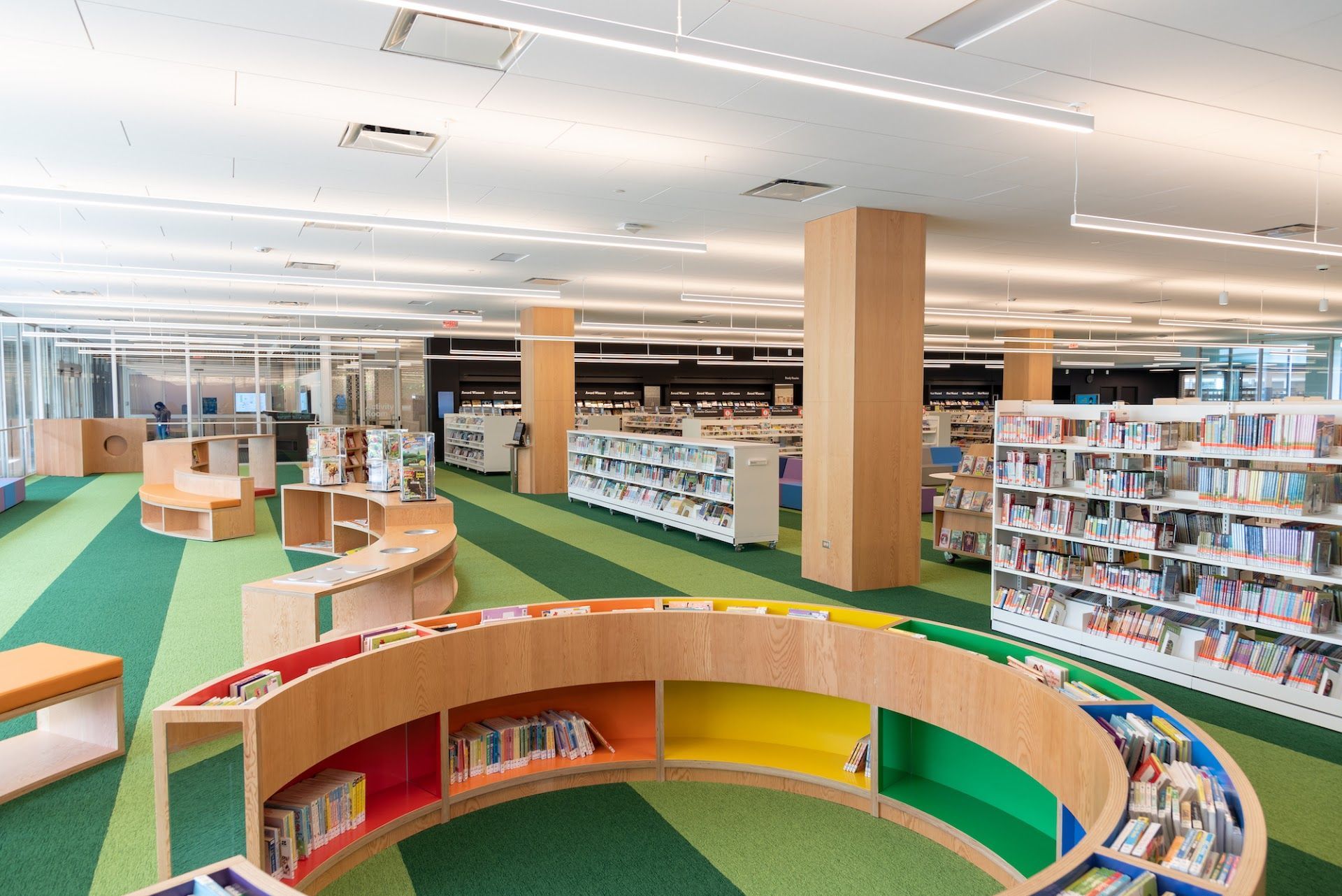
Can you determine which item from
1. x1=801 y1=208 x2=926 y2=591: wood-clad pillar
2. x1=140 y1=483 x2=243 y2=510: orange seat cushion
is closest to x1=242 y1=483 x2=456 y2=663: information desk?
x1=140 y1=483 x2=243 y2=510: orange seat cushion

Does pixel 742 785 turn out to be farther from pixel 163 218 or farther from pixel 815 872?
pixel 163 218

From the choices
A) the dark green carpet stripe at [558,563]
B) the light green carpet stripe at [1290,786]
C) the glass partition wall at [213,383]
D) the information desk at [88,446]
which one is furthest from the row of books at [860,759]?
the information desk at [88,446]

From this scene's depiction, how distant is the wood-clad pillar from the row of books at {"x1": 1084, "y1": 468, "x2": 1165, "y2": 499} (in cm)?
197

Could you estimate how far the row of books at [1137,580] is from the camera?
19.2 ft

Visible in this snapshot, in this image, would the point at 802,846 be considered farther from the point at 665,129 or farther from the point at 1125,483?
the point at 665,129

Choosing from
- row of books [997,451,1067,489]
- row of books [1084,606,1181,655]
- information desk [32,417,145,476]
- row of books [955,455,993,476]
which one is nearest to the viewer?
row of books [1084,606,1181,655]

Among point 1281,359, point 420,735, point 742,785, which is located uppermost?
point 1281,359

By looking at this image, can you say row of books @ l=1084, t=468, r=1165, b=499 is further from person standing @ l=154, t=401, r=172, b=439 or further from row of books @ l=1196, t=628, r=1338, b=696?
person standing @ l=154, t=401, r=172, b=439

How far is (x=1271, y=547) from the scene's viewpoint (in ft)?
17.3

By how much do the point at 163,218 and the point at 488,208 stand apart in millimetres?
A: 3374

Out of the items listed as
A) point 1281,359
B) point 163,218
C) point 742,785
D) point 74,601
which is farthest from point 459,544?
point 1281,359

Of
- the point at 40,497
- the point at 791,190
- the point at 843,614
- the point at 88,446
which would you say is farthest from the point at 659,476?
the point at 88,446

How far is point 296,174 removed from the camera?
702 cm

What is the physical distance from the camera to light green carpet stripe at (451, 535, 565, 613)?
7691mm
